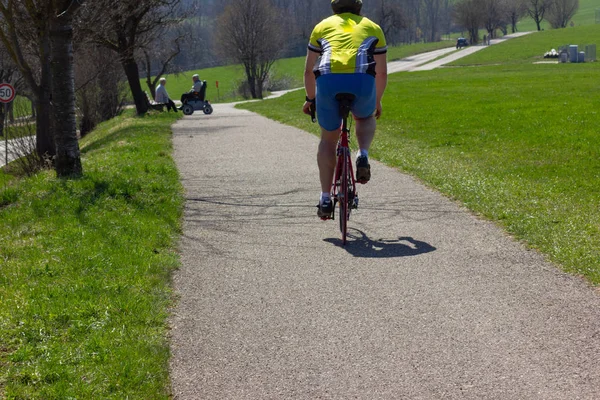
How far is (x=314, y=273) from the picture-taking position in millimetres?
6008

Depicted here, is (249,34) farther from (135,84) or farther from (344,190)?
(344,190)

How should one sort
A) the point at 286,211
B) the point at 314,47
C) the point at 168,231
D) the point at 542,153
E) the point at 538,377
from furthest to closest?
the point at 542,153 → the point at 286,211 → the point at 168,231 → the point at 314,47 → the point at 538,377

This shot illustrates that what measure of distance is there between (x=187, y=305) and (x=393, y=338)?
5.01 feet

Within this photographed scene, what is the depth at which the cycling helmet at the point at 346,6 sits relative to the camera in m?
6.51

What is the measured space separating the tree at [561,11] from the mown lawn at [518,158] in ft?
407

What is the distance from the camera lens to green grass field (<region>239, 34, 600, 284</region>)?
7.12 meters

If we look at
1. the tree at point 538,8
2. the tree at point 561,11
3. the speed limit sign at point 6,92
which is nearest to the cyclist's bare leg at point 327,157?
the speed limit sign at point 6,92

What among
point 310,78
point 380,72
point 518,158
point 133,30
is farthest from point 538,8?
point 310,78

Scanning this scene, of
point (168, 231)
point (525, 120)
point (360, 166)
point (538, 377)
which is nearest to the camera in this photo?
point (538, 377)

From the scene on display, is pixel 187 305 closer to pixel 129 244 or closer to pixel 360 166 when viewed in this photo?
pixel 129 244

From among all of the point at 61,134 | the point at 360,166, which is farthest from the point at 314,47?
the point at 61,134

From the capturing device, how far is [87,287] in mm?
5555

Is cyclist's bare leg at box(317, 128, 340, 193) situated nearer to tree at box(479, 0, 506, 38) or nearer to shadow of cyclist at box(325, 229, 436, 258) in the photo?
shadow of cyclist at box(325, 229, 436, 258)

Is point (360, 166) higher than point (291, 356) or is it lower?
higher
